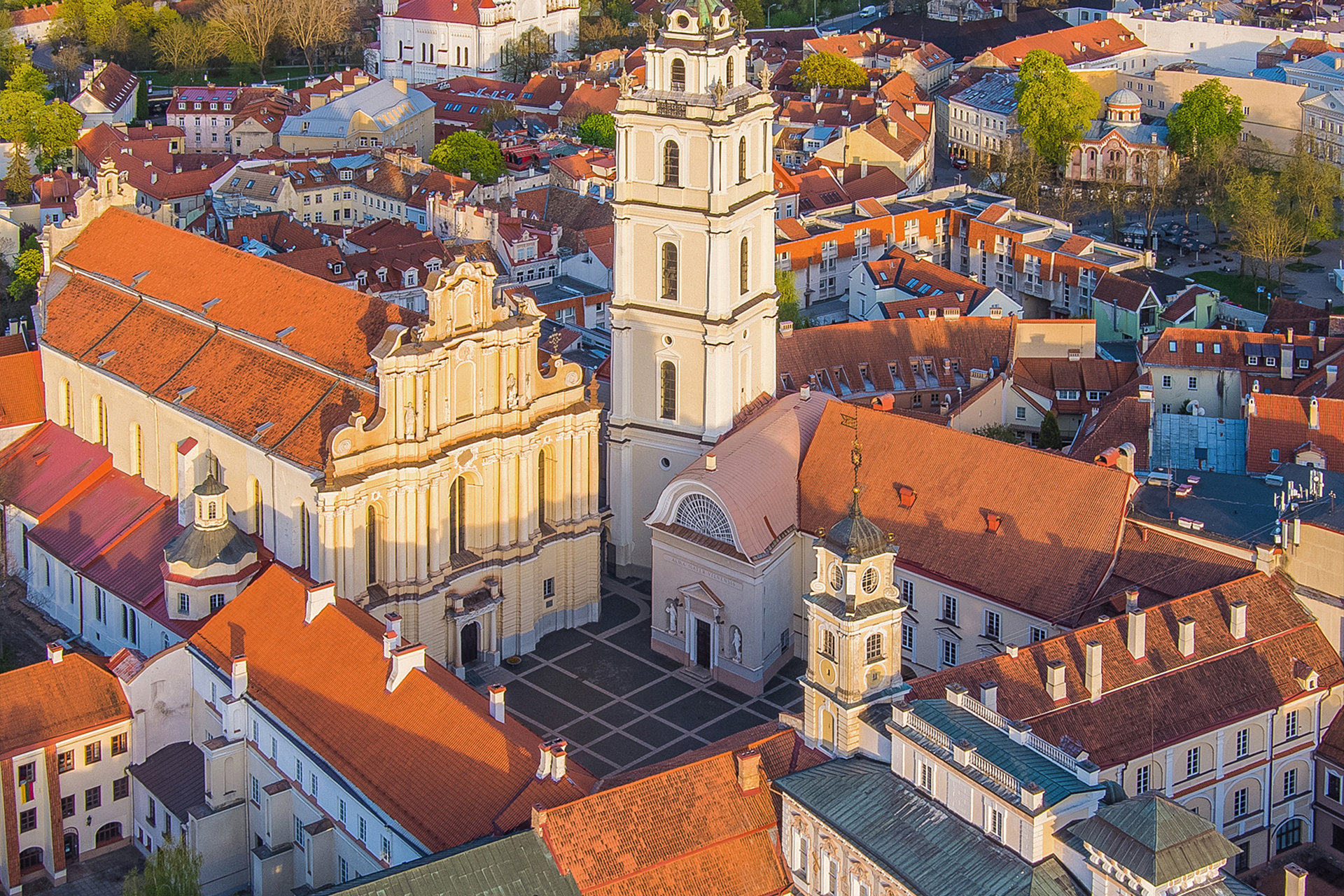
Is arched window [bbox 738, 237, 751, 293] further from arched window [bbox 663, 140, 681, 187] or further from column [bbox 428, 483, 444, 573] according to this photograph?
column [bbox 428, 483, 444, 573]

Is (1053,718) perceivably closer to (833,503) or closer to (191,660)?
(833,503)

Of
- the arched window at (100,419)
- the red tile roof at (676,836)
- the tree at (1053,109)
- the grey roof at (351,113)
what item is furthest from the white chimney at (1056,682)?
the grey roof at (351,113)

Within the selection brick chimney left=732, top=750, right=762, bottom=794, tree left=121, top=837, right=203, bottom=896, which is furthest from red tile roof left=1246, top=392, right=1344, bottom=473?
tree left=121, top=837, right=203, bottom=896

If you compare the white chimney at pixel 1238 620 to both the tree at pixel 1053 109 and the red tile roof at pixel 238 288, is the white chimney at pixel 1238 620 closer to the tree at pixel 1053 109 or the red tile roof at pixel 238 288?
the red tile roof at pixel 238 288

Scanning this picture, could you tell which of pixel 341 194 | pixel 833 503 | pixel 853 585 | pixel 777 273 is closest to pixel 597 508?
pixel 833 503

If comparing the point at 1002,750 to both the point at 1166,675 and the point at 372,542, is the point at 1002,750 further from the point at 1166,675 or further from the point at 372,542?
the point at 372,542

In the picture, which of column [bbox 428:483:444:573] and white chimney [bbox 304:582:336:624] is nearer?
white chimney [bbox 304:582:336:624]
